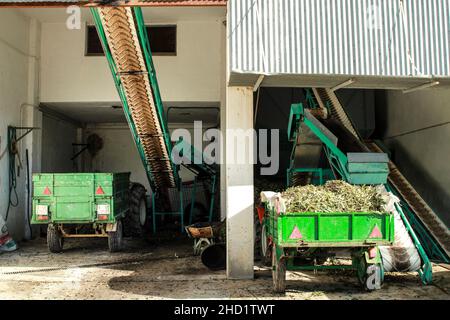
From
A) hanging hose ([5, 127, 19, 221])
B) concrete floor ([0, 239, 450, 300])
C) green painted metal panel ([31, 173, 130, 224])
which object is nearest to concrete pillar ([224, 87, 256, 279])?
concrete floor ([0, 239, 450, 300])

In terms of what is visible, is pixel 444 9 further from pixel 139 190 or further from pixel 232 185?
pixel 139 190

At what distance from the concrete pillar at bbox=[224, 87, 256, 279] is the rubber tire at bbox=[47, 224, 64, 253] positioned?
3.65 metres

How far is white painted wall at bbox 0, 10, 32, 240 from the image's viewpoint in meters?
8.74

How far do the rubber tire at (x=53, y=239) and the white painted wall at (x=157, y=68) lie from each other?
128 inches

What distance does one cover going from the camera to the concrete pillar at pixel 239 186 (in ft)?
20.1

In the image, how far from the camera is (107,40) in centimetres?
608

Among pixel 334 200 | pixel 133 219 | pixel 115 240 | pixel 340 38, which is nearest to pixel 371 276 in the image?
pixel 334 200

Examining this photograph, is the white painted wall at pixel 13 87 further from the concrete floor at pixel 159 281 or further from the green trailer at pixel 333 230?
the green trailer at pixel 333 230

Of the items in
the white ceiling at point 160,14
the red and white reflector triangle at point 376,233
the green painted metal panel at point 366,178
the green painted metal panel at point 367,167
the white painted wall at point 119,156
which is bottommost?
the red and white reflector triangle at point 376,233

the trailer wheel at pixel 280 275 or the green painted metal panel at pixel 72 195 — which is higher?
the green painted metal panel at pixel 72 195

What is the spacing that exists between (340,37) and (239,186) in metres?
2.41

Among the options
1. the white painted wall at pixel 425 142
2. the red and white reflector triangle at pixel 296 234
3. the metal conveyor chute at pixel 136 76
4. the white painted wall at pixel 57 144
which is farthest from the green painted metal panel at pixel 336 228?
the white painted wall at pixel 57 144
